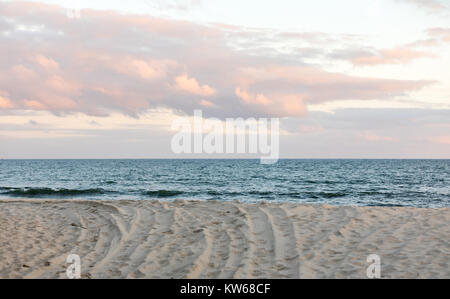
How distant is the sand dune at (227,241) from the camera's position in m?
7.22

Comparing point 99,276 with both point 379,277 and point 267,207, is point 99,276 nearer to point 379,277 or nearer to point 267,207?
point 379,277

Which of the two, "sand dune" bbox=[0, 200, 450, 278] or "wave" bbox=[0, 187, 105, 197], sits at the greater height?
"sand dune" bbox=[0, 200, 450, 278]

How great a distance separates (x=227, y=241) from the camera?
8984 millimetres

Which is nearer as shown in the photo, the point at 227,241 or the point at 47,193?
the point at 227,241

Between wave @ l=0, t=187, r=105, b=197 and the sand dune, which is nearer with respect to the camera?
the sand dune

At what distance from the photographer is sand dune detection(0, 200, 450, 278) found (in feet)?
23.7

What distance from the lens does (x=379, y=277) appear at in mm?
6723

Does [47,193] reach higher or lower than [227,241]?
lower

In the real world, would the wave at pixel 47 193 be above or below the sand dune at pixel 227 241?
below

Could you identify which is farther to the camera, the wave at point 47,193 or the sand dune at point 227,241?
the wave at point 47,193
